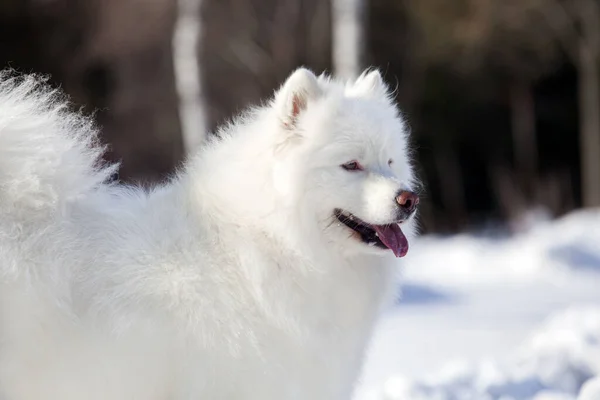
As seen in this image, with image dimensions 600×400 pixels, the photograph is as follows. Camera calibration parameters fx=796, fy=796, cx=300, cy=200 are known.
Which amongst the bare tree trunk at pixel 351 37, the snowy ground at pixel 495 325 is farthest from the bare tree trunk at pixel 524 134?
the bare tree trunk at pixel 351 37

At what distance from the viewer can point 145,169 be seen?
889 inches

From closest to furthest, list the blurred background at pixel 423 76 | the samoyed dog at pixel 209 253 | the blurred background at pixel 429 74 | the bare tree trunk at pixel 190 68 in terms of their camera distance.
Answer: the samoyed dog at pixel 209 253 < the bare tree trunk at pixel 190 68 < the blurred background at pixel 423 76 < the blurred background at pixel 429 74

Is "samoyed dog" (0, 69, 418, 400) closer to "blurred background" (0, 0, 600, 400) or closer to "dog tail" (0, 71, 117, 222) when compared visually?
"dog tail" (0, 71, 117, 222)

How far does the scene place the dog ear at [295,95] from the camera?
10.9 ft

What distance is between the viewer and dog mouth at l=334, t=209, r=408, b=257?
3273 mm

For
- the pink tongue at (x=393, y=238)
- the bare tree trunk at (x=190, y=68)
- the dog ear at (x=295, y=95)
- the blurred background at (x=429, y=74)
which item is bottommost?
the blurred background at (x=429, y=74)

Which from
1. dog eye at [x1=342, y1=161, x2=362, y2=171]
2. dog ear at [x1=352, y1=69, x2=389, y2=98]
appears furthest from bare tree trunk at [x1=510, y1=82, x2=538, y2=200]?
dog eye at [x1=342, y1=161, x2=362, y2=171]

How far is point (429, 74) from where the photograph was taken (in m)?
21.8

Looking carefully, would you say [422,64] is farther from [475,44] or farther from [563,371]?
[563,371]

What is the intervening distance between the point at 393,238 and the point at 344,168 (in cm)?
36

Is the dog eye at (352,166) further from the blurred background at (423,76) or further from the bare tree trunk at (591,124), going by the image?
the bare tree trunk at (591,124)

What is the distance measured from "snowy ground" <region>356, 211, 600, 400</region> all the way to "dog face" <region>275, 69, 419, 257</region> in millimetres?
599

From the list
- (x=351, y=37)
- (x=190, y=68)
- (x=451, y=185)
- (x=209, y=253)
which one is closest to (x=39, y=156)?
(x=209, y=253)

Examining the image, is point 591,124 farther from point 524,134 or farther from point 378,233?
point 378,233
